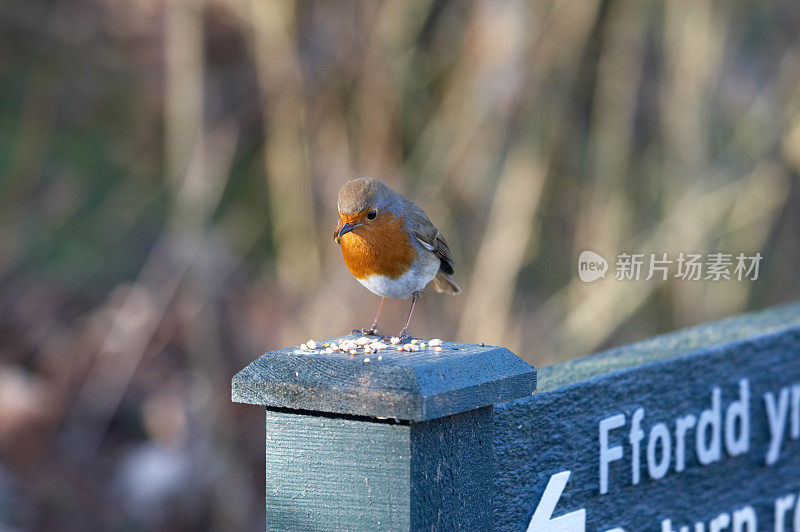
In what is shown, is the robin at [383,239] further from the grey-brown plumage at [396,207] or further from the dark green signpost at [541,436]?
the dark green signpost at [541,436]

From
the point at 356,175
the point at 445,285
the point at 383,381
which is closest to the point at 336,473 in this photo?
the point at 383,381

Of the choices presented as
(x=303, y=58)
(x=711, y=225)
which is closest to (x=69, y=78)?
(x=303, y=58)

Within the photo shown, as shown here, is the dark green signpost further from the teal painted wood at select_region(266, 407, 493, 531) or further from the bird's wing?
the bird's wing

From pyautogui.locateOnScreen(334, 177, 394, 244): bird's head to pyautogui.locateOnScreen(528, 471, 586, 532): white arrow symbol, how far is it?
21.5 inches

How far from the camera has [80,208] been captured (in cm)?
550

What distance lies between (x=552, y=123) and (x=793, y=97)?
113cm

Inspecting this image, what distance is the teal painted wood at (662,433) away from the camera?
1641 mm

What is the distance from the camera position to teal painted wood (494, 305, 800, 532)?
1.64 meters

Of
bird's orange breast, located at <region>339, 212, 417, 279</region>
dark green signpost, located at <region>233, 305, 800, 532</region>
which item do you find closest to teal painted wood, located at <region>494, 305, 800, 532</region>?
dark green signpost, located at <region>233, 305, 800, 532</region>

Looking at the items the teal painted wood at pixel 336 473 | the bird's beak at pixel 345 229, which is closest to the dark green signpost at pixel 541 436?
the teal painted wood at pixel 336 473

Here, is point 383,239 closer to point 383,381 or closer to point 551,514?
point 383,381

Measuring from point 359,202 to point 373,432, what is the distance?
35cm

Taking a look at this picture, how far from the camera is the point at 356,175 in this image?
3705mm

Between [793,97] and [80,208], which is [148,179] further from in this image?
[793,97]
